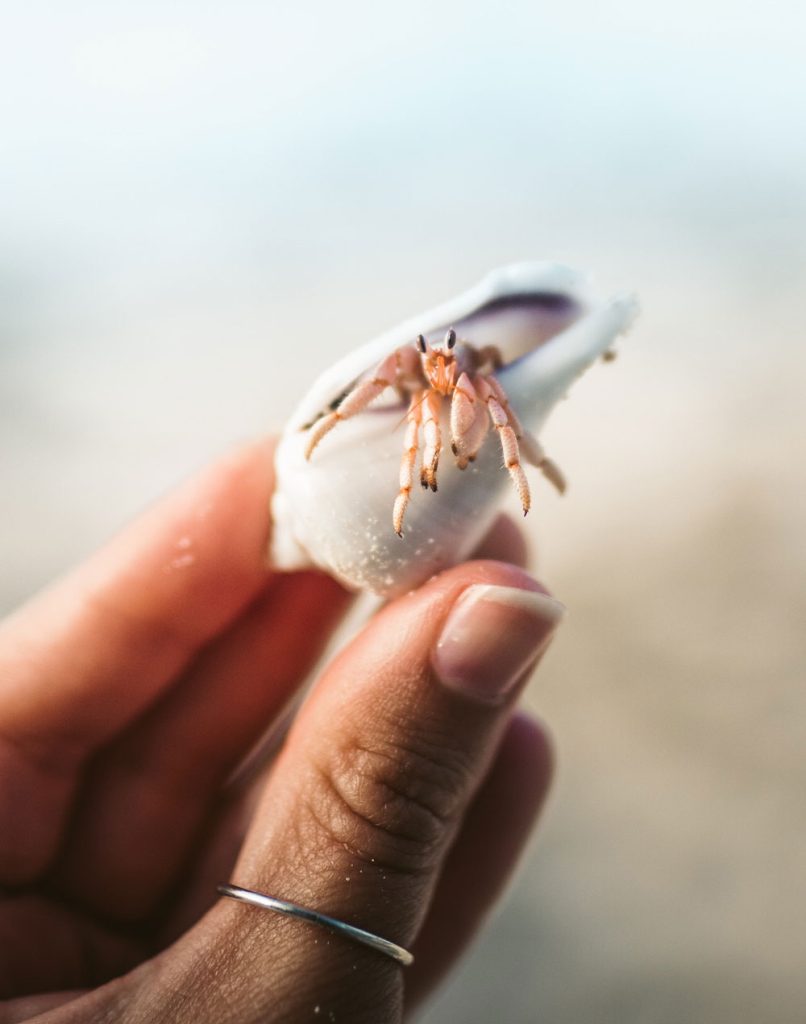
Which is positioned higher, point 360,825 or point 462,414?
point 462,414

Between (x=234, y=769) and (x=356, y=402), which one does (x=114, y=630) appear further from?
(x=356, y=402)

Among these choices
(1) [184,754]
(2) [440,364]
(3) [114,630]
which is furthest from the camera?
(1) [184,754]

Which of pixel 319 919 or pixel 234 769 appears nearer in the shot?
pixel 319 919

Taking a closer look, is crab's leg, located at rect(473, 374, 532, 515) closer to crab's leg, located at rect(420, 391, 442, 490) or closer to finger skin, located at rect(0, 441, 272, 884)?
crab's leg, located at rect(420, 391, 442, 490)

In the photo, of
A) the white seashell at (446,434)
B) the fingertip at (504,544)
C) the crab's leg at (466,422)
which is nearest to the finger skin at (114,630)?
A: the white seashell at (446,434)

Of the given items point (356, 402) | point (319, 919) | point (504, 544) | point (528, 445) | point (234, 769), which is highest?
point (356, 402)

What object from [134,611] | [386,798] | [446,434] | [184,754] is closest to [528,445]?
[446,434]

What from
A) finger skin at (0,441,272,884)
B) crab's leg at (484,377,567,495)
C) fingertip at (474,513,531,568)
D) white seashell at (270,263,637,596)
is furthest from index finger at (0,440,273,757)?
crab's leg at (484,377,567,495)
